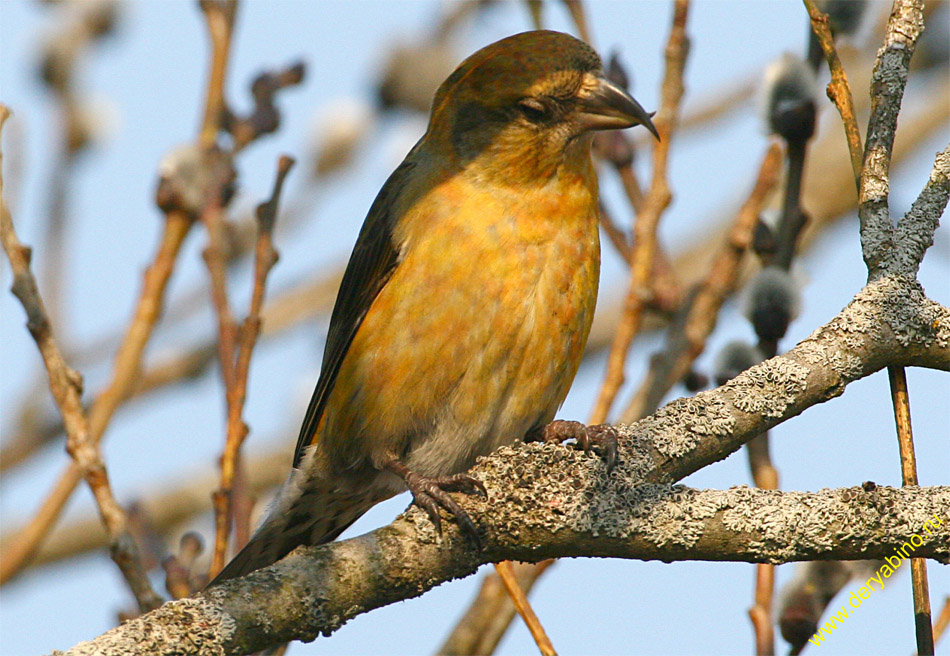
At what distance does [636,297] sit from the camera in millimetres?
3711

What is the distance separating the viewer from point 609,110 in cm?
385

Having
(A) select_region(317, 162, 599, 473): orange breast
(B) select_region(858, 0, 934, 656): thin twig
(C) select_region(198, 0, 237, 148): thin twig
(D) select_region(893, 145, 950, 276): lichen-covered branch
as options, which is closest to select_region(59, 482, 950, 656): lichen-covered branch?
(B) select_region(858, 0, 934, 656): thin twig

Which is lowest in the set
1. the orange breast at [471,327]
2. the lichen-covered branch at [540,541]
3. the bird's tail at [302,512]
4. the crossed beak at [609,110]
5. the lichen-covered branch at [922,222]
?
the lichen-covered branch at [540,541]

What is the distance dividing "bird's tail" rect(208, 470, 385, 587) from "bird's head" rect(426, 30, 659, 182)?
1.31 metres

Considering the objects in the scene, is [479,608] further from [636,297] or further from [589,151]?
[589,151]

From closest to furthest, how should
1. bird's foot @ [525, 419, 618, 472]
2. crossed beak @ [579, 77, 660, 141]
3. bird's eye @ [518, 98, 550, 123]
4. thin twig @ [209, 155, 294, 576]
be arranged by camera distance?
bird's foot @ [525, 419, 618, 472] < thin twig @ [209, 155, 294, 576] < crossed beak @ [579, 77, 660, 141] < bird's eye @ [518, 98, 550, 123]

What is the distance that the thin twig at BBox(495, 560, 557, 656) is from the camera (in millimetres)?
3113

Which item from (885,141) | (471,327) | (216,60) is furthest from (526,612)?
(216,60)

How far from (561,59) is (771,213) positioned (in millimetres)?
886

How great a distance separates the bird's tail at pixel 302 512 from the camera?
429 centimetres

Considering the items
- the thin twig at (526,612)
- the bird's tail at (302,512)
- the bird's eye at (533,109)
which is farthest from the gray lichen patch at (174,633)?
the bird's eye at (533,109)

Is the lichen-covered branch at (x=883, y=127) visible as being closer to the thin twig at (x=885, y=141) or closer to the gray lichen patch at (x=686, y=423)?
the thin twig at (x=885, y=141)

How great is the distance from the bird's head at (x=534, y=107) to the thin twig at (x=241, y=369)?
0.80 m

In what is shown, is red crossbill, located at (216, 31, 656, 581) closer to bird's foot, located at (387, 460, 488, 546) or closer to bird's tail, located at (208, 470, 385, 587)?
bird's tail, located at (208, 470, 385, 587)
